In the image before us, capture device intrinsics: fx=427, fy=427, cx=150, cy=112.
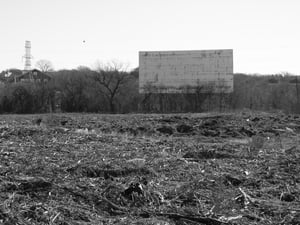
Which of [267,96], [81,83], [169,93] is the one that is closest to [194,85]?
[169,93]

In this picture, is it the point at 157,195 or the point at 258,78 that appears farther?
the point at 258,78

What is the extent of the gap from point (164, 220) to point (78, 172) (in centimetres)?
223

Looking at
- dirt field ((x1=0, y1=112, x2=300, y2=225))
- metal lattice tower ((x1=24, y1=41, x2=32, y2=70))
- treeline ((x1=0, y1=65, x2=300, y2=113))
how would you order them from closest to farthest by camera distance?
dirt field ((x1=0, y1=112, x2=300, y2=225)) → treeline ((x1=0, y1=65, x2=300, y2=113)) → metal lattice tower ((x1=24, y1=41, x2=32, y2=70))

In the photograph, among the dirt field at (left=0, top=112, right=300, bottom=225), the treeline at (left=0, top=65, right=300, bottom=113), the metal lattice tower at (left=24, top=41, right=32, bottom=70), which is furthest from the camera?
the metal lattice tower at (left=24, top=41, right=32, bottom=70)

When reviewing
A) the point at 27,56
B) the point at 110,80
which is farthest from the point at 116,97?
the point at 27,56

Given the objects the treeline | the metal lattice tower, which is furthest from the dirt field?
the metal lattice tower

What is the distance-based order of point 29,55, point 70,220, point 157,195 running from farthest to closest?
point 29,55, point 157,195, point 70,220

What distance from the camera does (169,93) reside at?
39.6 m

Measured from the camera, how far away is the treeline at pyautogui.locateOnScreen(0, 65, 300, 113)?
38406mm

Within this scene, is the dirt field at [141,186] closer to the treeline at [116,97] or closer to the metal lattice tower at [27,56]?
the treeline at [116,97]

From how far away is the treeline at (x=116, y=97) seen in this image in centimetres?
3841

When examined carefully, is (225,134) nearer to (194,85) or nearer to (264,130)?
(264,130)

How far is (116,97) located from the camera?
40281 mm

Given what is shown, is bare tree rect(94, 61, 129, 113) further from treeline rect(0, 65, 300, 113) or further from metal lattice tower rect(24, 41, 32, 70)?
metal lattice tower rect(24, 41, 32, 70)
